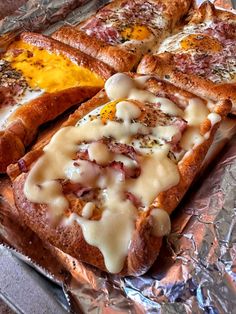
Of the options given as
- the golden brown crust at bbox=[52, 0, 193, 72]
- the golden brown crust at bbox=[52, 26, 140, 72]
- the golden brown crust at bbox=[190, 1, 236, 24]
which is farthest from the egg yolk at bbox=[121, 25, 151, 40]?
the golden brown crust at bbox=[190, 1, 236, 24]

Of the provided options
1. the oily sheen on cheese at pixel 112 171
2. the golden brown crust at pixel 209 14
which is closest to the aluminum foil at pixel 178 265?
the oily sheen on cheese at pixel 112 171

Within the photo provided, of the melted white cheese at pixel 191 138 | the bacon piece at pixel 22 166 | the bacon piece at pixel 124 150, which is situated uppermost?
the bacon piece at pixel 22 166

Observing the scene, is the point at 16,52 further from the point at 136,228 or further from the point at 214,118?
the point at 136,228

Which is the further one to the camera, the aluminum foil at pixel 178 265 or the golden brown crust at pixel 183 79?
the golden brown crust at pixel 183 79

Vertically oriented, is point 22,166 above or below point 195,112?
above

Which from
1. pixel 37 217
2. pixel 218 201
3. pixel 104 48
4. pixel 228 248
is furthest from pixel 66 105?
pixel 228 248

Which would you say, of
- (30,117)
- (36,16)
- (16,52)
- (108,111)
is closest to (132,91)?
(108,111)

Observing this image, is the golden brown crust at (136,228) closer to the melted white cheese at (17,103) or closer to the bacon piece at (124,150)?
the bacon piece at (124,150)
